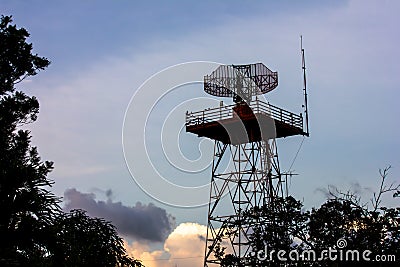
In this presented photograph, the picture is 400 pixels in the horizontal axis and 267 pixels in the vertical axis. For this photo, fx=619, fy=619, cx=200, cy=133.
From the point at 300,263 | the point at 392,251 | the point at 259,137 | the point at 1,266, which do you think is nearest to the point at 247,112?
the point at 259,137

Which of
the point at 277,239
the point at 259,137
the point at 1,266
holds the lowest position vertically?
the point at 1,266

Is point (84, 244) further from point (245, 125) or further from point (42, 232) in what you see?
point (245, 125)

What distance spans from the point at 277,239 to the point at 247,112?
1240 centimetres

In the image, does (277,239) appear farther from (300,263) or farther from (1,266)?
(1,266)

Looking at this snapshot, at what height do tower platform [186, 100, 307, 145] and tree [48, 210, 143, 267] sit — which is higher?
tower platform [186, 100, 307, 145]

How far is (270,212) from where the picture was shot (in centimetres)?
3425

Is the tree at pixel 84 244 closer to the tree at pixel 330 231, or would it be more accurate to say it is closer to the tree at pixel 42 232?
the tree at pixel 42 232
